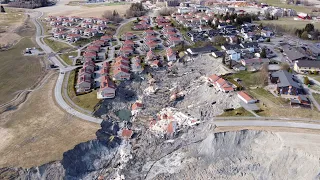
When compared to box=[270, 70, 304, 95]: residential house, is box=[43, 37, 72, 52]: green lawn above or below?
above

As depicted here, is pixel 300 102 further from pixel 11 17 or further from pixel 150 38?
pixel 11 17

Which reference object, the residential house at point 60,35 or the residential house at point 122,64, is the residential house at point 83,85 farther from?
the residential house at point 60,35

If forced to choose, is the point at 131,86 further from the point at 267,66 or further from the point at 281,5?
the point at 281,5

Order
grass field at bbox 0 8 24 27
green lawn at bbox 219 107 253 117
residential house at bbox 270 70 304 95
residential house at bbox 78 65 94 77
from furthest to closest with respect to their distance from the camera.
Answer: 1. grass field at bbox 0 8 24 27
2. residential house at bbox 78 65 94 77
3. residential house at bbox 270 70 304 95
4. green lawn at bbox 219 107 253 117

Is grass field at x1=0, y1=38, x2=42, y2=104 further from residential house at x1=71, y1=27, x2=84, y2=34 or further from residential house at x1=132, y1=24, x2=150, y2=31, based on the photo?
residential house at x1=132, y1=24, x2=150, y2=31

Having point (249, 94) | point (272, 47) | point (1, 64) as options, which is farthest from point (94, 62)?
point (272, 47)

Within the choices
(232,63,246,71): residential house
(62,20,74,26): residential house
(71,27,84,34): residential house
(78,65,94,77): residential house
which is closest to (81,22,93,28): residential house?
(62,20,74,26): residential house
